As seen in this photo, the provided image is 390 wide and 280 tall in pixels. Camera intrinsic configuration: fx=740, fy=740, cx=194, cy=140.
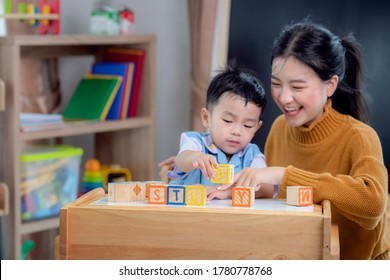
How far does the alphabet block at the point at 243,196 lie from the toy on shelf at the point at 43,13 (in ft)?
5.76

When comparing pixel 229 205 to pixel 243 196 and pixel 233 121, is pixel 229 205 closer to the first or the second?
pixel 243 196

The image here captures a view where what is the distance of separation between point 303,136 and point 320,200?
0.38 meters

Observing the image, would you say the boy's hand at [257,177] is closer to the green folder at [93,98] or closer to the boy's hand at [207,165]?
the boy's hand at [207,165]

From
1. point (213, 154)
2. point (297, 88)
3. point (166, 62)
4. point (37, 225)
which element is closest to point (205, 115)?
point (213, 154)

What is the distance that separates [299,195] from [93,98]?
6.22 feet

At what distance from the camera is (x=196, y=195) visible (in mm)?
1464

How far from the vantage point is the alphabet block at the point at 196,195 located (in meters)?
1.46

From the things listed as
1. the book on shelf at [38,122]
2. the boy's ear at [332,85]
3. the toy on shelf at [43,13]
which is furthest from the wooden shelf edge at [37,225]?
the boy's ear at [332,85]

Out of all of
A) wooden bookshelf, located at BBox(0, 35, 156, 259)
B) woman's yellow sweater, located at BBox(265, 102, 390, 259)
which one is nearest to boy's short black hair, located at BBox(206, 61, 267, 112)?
woman's yellow sweater, located at BBox(265, 102, 390, 259)

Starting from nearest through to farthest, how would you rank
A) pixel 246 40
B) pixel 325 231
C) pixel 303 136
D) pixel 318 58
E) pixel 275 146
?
pixel 325 231 < pixel 318 58 < pixel 303 136 < pixel 275 146 < pixel 246 40

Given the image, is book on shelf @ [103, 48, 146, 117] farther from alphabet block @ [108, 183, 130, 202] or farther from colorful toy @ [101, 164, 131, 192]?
alphabet block @ [108, 183, 130, 202]

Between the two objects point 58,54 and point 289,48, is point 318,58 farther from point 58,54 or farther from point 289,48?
point 58,54

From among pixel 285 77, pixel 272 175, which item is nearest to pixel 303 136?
pixel 285 77
